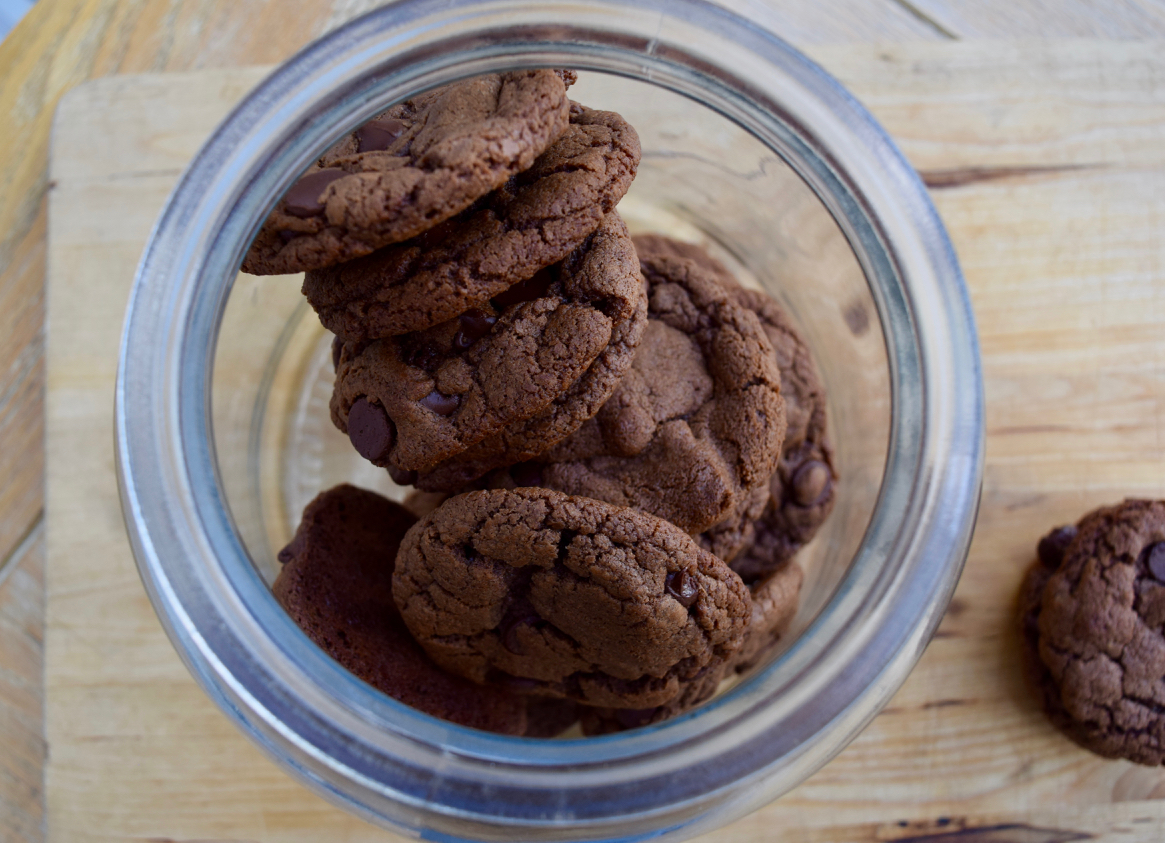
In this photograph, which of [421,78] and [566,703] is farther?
[566,703]

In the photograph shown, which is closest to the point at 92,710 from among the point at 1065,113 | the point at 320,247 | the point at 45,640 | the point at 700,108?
the point at 45,640

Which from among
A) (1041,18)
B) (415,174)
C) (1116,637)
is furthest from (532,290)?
(1041,18)

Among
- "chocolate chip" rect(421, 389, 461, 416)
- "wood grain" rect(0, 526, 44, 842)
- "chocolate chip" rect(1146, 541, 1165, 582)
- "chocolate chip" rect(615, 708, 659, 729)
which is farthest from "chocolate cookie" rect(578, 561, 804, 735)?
"wood grain" rect(0, 526, 44, 842)

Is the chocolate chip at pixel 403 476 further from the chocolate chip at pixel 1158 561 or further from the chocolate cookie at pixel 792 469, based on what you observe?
the chocolate chip at pixel 1158 561

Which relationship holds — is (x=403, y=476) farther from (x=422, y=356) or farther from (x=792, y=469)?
(x=792, y=469)

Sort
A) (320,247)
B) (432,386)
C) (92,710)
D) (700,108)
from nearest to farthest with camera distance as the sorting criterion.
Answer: (320,247)
(432,386)
(700,108)
(92,710)

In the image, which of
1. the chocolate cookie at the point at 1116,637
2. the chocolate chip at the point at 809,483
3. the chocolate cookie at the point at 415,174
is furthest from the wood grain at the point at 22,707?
the chocolate cookie at the point at 1116,637

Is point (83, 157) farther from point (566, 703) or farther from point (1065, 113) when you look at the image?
point (1065, 113)
